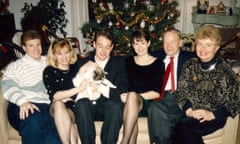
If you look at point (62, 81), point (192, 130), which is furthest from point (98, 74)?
point (192, 130)

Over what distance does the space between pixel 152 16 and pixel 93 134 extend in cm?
262

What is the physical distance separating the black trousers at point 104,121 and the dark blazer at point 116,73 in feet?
0.43

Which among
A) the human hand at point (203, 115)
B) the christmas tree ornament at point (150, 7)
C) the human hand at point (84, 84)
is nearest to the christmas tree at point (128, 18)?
the christmas tree ornament at point (150, 7)

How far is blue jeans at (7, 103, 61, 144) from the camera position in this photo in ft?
6.26

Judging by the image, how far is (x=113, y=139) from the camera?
1926 millimetres

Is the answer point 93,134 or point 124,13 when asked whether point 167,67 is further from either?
point 124,13

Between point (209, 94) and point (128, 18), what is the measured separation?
7.71 ft

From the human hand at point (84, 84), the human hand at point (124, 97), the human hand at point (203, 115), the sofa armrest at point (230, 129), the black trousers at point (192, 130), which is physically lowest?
the sofa armrest at point (230, 129)

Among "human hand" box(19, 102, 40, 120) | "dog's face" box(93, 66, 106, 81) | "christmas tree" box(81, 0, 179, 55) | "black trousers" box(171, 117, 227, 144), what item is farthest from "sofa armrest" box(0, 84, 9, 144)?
"christmas tree" box(81, 0, 179, 55)

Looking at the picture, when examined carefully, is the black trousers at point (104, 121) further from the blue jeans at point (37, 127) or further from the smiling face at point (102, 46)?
the smiling face at point (102, 46)

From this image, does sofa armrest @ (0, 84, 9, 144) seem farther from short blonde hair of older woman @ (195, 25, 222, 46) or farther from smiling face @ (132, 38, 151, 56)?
short blonde hair of older woman @ (195, 25, 222, 46)

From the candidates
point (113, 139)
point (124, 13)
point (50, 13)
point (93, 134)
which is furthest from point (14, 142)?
point (50, 13)

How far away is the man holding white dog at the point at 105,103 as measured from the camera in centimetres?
192

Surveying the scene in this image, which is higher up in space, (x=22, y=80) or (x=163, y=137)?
(x=22, y=80)
